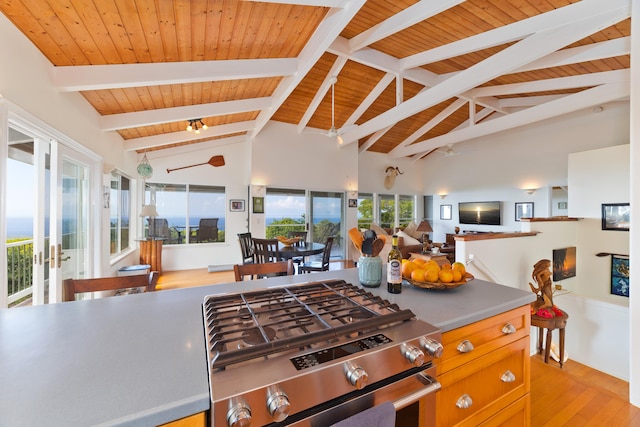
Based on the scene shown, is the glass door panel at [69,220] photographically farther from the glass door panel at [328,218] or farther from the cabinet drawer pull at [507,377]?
the glass door panel at [328,218]

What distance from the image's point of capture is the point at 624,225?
13.2 feet

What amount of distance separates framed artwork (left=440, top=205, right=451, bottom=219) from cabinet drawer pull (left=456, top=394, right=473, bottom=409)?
8.53 metres

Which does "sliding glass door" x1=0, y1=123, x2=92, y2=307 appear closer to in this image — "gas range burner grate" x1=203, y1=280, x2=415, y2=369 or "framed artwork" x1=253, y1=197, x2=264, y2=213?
"gas range burner grate" x1=203, y1=280, x2=415, y2=369

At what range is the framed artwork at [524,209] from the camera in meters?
6.91

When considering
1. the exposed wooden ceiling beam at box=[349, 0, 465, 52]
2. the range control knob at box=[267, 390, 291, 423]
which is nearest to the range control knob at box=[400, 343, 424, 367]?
the range control knob at box=[267, 390, 291, 423]

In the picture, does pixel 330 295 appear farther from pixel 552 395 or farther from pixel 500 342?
pixel 552 395

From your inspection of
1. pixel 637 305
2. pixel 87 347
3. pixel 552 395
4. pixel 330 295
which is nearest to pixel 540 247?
pixel 637 305

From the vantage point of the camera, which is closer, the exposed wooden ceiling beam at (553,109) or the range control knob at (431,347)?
the range control knob at (431,347)

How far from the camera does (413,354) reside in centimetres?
87

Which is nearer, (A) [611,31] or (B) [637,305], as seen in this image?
(B) [637,305]

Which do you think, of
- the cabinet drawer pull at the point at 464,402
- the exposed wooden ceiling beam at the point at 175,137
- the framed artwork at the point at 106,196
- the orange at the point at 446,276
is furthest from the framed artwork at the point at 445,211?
the framed artwork at the point at 106,196

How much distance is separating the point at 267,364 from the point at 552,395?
2.44 meters

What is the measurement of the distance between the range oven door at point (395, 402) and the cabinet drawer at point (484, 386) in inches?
4.5

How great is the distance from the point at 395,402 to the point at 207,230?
20.2 ft
